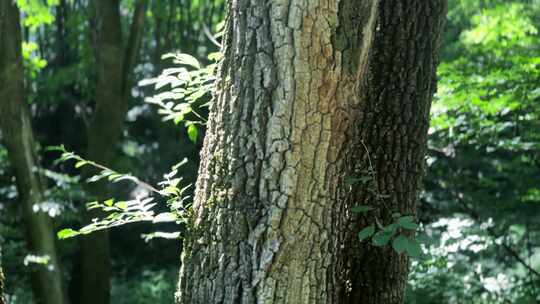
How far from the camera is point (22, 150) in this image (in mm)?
5816

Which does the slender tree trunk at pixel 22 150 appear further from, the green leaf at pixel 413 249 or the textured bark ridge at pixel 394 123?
the green leaf at pixel 413 249

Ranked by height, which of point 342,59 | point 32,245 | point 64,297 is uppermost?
point 342,59

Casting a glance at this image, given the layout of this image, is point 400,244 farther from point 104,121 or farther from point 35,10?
point 104,121

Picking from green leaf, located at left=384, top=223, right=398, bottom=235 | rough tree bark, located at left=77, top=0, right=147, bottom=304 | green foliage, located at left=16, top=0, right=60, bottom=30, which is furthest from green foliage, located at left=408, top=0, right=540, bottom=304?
green foliage, located at left=16, top=0, right=60, bottom=30

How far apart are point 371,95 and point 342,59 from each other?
83 centimetres

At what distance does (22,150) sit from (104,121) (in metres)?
1.50

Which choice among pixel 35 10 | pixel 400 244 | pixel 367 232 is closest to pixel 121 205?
pixel 367 232

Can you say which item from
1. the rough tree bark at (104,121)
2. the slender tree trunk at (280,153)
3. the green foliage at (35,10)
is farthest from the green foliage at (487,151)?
the green foliage at (35,10)

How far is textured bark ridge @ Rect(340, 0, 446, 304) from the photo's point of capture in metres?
2.72

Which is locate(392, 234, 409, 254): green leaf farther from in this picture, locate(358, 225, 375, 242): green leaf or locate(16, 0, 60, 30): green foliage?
locate(16, 0, 60, 30): green foliage

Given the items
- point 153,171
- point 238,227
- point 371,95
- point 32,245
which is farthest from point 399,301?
point 153,171

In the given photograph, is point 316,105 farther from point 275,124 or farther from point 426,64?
point 426,64

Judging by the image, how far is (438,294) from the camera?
18.5 ft

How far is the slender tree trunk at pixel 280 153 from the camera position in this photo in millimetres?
1978
